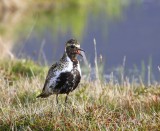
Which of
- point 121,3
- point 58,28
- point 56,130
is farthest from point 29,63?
point 121,3

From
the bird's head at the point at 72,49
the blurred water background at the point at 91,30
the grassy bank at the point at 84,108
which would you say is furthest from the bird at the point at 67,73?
the blurred water background at the point at 91,30

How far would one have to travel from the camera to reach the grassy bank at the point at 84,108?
5.98m

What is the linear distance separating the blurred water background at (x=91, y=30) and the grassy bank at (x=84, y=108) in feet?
12.7

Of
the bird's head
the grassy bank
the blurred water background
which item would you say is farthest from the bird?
the blurred water background

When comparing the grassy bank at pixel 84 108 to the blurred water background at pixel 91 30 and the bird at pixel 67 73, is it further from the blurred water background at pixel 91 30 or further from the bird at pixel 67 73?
the blurred water background at pixel 91 30

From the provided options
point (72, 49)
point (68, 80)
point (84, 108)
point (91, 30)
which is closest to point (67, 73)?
point (68, 80)

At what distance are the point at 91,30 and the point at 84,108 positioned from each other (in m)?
16.2

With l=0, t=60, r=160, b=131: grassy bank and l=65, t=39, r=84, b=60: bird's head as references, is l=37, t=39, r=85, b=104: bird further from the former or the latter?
l=0, t=60, r=160, b=131: grassy bank

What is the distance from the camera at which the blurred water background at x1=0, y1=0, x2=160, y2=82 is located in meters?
15.5

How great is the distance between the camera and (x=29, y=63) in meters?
11.1

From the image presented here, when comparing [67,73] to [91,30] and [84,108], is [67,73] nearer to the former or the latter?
[84,108]

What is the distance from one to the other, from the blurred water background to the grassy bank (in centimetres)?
387

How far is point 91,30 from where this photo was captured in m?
22.5

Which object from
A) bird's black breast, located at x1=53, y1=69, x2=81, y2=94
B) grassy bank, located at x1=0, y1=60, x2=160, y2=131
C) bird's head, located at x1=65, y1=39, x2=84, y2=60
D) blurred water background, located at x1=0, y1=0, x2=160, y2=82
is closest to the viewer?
grassy bank, located at x1=0, y1=60, x2=160, y2=131
